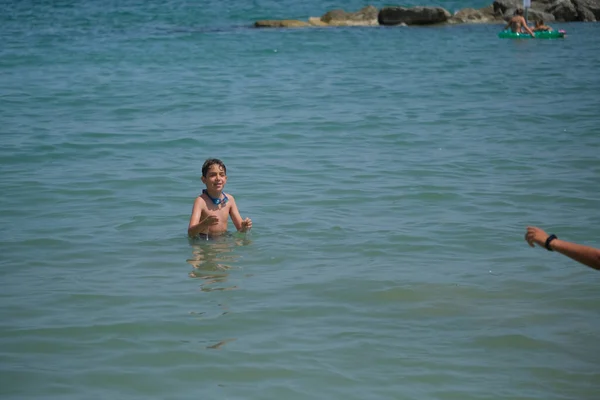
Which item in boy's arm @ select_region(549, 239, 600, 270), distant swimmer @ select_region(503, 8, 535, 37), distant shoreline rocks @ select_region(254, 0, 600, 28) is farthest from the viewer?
distant shoreline rocks @ select_region(254, 0, 600, 28)

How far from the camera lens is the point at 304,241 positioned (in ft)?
26.0

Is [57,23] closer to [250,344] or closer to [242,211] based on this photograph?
[242,211]

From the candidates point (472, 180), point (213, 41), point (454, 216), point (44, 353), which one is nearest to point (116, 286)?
point (44, 353)

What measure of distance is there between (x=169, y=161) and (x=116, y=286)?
16.0 feet

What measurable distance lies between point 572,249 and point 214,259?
3.80 meters

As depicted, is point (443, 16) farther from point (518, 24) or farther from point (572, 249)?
point (572, 249)

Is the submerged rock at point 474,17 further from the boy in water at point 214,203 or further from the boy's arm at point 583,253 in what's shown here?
the boy's arm at point 583,253

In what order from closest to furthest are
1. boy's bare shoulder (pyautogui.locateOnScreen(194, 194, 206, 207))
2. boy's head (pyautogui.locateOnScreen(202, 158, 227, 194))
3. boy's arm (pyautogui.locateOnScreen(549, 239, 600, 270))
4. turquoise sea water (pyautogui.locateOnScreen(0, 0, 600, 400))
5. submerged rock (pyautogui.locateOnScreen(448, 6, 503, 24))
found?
boy's arm (pyautogui.locateOnScreen(549, 239, 600, 270))
turquoise sea water (pyautogui.locateOnScreen(0, 0, 600, 400))
boy's head (pyautogui.locateOnScreen(202, 158, 227, 194))
boy's bare shoulder (pyautogui.locateOnScreen(194, 194, 206, 207))
submerged rock (pyautogui.locateOnScreen(448, 6, 503, 24))

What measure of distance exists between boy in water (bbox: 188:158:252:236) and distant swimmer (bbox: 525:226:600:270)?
379cm

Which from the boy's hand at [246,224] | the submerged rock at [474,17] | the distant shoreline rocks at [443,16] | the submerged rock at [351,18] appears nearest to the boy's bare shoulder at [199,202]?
the boy's hand at [246,224]

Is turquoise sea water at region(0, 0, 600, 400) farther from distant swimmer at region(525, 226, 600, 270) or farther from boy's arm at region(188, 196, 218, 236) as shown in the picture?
distant swimmer at region(525, 226, 600, 270)

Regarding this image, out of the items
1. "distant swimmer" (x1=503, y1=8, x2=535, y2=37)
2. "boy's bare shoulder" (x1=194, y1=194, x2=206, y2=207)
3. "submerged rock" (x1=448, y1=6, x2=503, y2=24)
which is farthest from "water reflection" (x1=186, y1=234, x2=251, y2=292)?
"submerged rock" (x1=448, y1=6, x2=503, y2=24)

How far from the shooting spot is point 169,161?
1143cm

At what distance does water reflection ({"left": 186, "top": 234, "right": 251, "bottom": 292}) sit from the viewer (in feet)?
22.4
